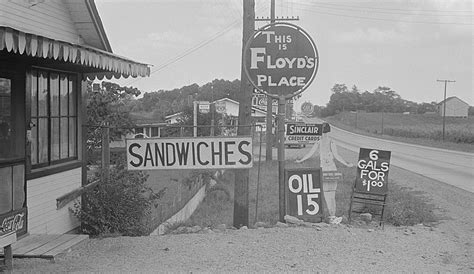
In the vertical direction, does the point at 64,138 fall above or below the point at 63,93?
below

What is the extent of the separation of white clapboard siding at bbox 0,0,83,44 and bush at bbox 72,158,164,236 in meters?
2.40

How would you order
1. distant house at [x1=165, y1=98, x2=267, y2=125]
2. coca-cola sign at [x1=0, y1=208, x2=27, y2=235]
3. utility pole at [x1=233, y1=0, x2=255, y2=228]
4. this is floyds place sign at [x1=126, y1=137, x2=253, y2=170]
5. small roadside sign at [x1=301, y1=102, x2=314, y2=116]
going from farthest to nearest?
1. small roadside sign at [x1=301, y1=102, x2=314, y2=116]
2. distant house at [x1=165, y1=98, x2=267, y2=125]
3. utility pole at [x1=233, y1=0, x2=255, y2=228]
4. this is floyds place sign at [x1=126, y1=137, x2=253, y2=170]
5. coca-cola sign at [x1=0, y1=208, x2=27, y2=235]

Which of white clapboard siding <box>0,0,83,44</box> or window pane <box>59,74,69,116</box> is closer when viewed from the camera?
white clapboard siding <box>0,0,83,44</box>

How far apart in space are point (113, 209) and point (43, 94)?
2.05m

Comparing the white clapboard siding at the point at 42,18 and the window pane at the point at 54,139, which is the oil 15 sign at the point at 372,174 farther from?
the white clapboard siding at the point at 42,18

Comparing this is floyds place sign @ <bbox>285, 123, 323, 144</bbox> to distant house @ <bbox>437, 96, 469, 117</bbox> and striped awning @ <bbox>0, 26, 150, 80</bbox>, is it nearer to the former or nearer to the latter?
striped awning @ <bbox>0, 26, 150, 80</bbox>

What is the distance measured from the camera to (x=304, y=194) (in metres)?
9.08

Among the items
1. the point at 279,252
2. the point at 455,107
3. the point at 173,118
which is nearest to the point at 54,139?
the point at 279,252

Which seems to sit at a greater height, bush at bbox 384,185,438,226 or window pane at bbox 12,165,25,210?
window pane at bbox 12,165,25,210

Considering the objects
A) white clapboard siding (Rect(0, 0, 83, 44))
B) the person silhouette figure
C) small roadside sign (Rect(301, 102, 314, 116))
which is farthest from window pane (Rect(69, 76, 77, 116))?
small roadside sign (Rect(301, 102, 314, 116))

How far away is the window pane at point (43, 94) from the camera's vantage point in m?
8.31

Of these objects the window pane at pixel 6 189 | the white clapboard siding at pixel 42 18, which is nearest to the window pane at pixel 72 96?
the white clapboard siding at pixel 42 18

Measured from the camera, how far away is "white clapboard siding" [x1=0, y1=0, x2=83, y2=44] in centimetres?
745

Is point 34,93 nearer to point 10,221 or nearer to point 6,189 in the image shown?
point 6,189
